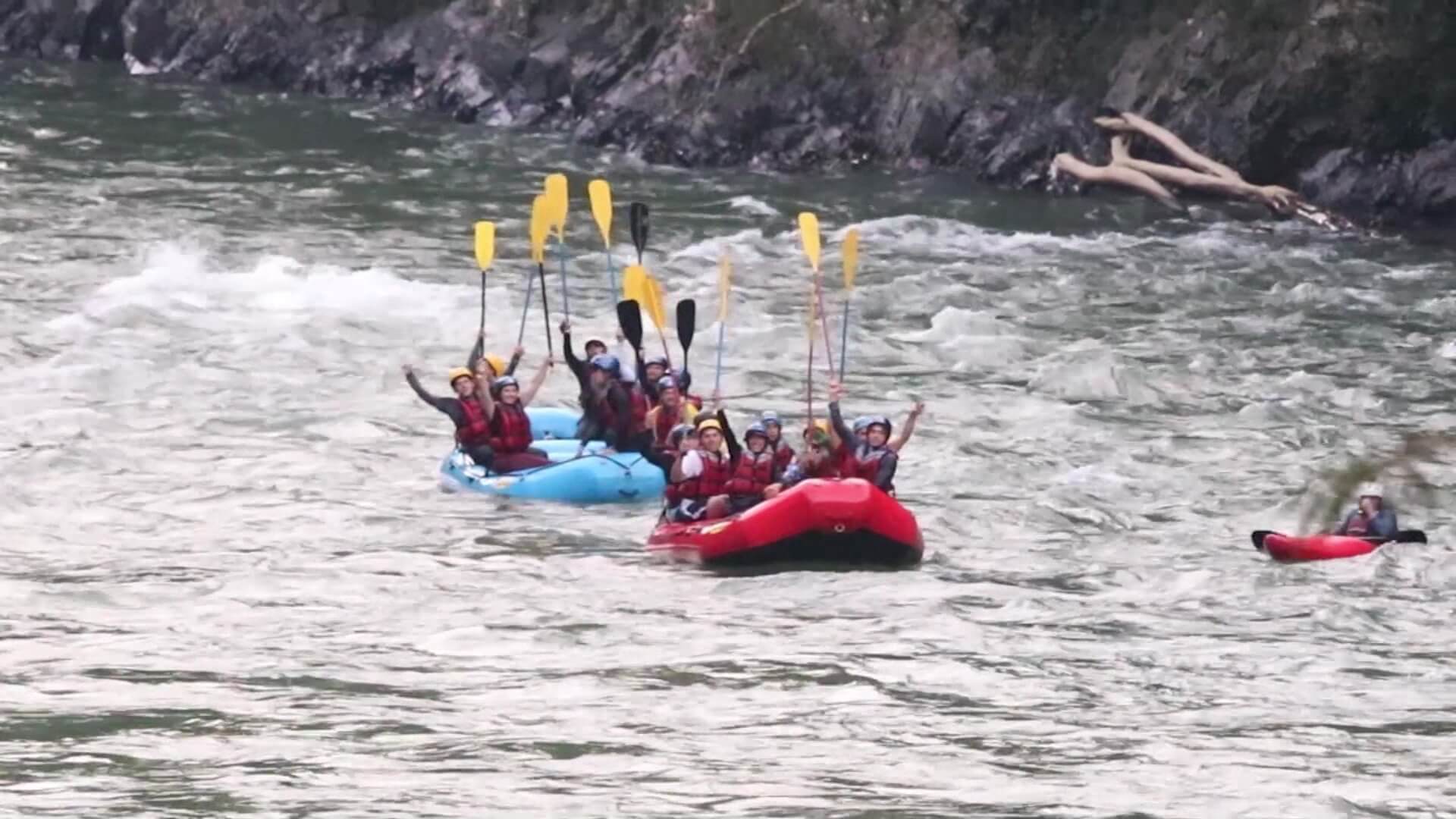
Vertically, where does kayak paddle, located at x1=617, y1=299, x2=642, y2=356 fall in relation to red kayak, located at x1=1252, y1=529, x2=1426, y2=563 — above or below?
above

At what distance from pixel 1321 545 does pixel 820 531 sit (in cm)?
269

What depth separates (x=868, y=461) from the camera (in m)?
14.4

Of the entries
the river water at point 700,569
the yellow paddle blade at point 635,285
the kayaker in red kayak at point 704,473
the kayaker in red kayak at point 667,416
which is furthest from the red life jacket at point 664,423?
the kayaker in red kayak at point 704,473

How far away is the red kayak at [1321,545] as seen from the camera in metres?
13.6

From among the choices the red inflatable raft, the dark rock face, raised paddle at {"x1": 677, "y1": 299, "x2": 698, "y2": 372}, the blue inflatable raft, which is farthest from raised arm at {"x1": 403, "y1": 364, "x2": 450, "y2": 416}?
the dark rock face

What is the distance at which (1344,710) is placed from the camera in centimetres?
1066

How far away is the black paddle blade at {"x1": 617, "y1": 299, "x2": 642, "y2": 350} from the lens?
1719 centimetres

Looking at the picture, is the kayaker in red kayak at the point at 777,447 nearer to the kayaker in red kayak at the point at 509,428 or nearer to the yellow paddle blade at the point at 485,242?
the kayaker in red kayak at the point at 509,428

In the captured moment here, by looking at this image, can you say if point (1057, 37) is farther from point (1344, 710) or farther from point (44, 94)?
point (1344, 710)

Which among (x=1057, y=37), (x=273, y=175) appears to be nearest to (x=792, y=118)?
(x=1057, y=37)

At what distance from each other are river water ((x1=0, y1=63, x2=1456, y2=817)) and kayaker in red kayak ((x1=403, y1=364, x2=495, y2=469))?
481 millimetres

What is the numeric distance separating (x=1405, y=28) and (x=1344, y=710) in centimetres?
1702

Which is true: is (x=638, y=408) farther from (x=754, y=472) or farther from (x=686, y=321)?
(x=754, y=472)

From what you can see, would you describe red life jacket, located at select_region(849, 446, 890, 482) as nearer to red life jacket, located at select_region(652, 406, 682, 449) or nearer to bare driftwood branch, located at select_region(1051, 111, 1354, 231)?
red life jacket, located at select_region(652, 406, 682, 449)
